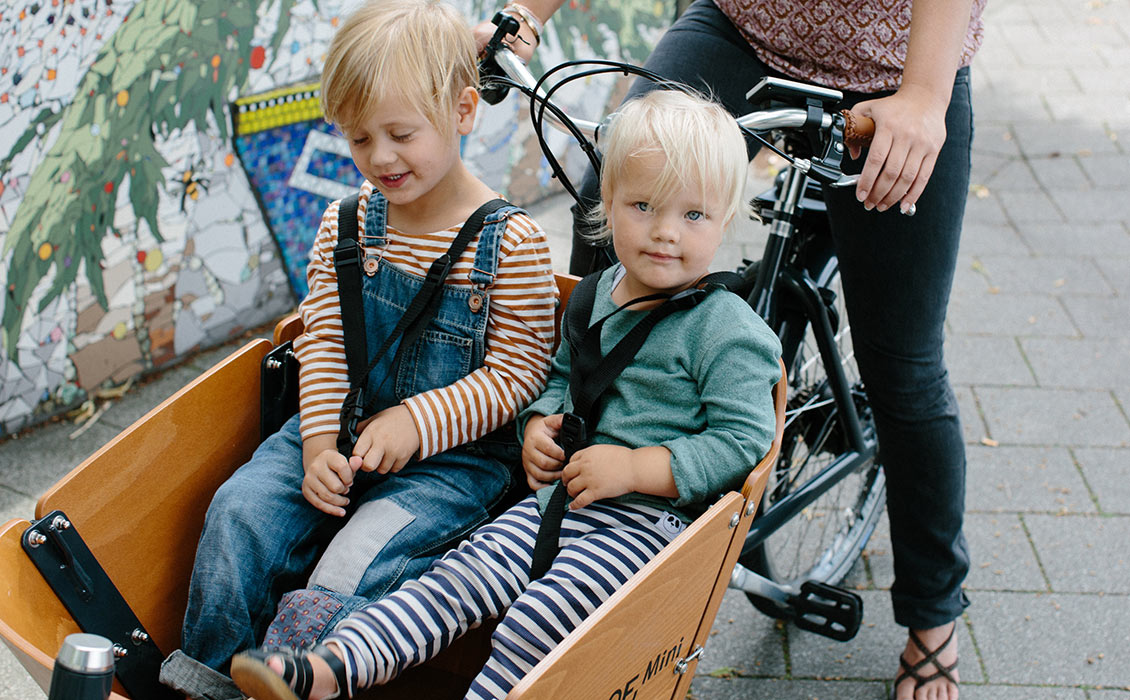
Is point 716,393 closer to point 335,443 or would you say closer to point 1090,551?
point 335,443

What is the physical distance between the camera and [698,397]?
1.58 meters

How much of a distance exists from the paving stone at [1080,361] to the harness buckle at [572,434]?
2.48m

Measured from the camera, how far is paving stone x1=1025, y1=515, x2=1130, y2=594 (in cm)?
266

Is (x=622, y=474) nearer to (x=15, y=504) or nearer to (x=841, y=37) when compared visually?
(x=841, y=37)

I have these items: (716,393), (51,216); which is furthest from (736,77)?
(51,216)

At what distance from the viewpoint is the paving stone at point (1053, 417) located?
3.22m

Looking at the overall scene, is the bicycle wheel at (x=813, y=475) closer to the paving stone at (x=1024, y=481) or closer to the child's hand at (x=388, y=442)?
the paving stone at (x=1024, y=481)

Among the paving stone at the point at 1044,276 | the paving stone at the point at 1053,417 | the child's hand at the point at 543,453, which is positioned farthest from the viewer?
the paving stone at the point at 1044,276

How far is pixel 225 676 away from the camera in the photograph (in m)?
1.43

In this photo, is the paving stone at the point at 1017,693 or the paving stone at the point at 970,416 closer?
the paving stone at the point at 1017,693

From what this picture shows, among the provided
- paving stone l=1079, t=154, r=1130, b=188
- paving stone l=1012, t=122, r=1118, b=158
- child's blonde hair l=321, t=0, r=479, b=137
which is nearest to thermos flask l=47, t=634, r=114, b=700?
→ child's blonde hair l=321, t=0, r=479, b=137

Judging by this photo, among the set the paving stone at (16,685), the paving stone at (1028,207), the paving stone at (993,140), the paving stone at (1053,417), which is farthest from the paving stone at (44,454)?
the paving stone at (993,140)

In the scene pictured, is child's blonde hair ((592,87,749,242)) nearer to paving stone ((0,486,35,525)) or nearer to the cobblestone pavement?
the cobblestone pavement

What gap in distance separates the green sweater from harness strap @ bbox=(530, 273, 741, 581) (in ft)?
0.06
